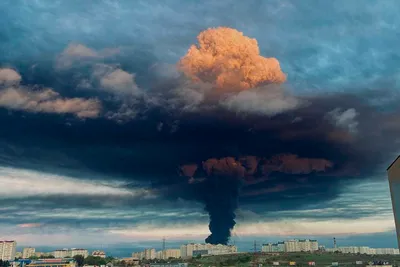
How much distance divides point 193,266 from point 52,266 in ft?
198

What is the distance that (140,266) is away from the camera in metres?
161

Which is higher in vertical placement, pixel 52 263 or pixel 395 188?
pixel 395 188

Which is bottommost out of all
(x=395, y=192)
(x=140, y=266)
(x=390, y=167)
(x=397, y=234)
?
(x=140, y=266)

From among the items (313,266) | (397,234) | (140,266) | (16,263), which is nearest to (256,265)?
(313,266)

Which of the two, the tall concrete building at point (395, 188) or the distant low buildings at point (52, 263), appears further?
the distant low buildings at point (52, 263)

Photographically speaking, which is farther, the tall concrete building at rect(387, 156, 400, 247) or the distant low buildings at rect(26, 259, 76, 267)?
the distant low buildings at rect(26, 259, 76, 267)

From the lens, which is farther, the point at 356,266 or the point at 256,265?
the point at 256,265

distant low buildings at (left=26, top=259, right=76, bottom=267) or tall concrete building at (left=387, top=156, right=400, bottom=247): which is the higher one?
tall concrete building at (left=387, top=156, right=400, bottom=247)

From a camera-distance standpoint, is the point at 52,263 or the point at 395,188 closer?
the point at 395,188

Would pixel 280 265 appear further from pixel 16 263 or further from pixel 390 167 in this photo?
pixel 390 167

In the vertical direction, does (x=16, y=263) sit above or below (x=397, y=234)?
below

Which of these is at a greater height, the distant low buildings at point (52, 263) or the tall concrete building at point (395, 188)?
the tall concrete building at point (395, 188)

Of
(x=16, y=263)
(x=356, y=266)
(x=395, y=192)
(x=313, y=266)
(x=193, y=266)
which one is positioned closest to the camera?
(x=395, y=192)

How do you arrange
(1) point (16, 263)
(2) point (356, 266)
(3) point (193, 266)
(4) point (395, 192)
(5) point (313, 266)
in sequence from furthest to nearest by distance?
1. (1) point (16, 263)
2. (3) point (193, 266)
3. (5) point (313, 266)
4. (2) point (356, 266)
5. (4) point (395, 192)
